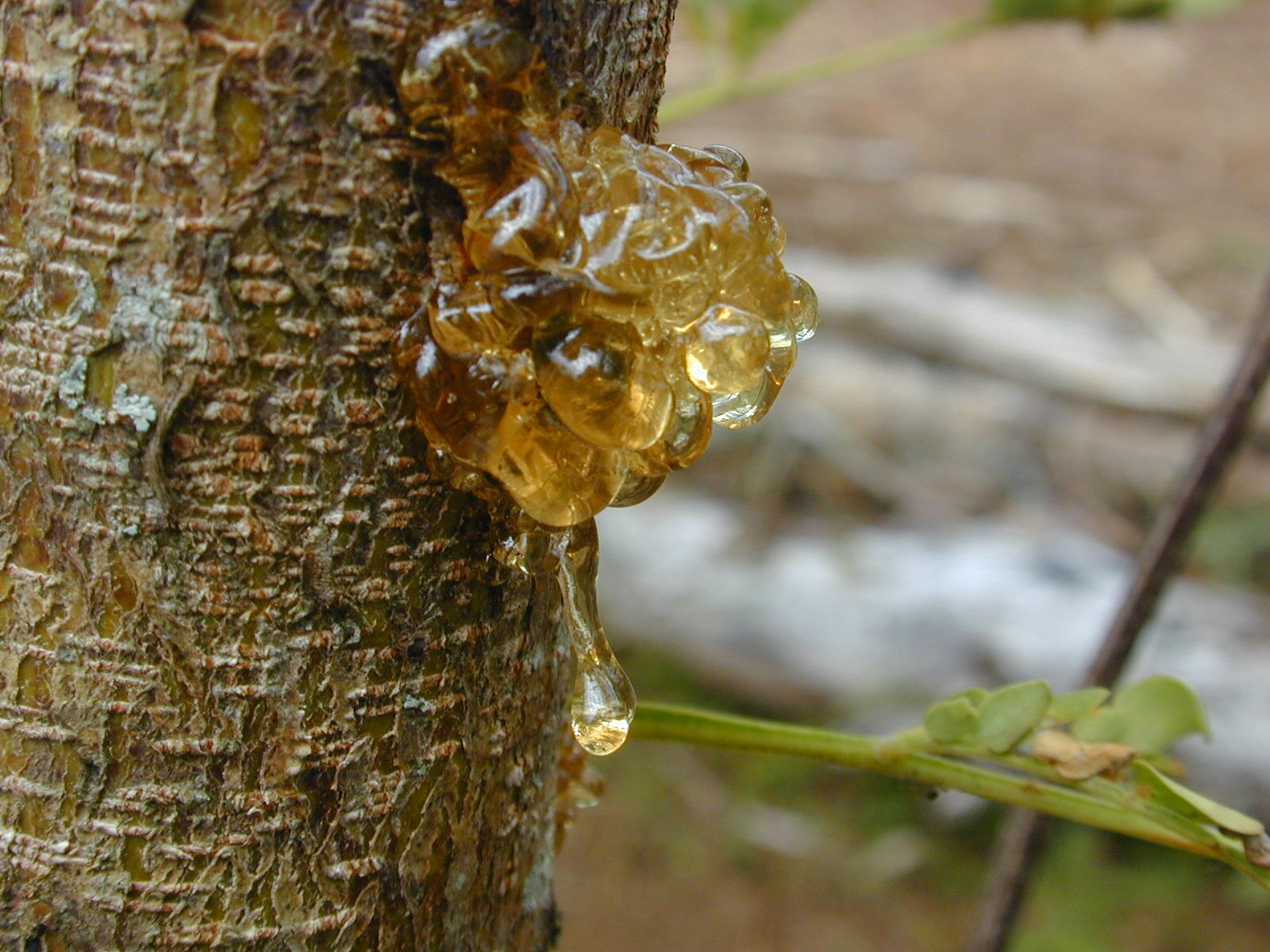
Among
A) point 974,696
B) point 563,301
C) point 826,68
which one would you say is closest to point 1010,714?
point 974,696

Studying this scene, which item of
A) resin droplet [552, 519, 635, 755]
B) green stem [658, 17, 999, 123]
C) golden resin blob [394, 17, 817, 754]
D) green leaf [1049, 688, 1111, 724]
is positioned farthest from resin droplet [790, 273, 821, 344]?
green stem [658, 17, 999, 123]

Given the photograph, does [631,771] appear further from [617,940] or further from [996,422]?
[996,422]

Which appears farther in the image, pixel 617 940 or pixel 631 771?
pixel 631 771

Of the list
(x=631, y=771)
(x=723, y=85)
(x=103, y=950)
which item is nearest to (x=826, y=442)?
(x=631, y=771)

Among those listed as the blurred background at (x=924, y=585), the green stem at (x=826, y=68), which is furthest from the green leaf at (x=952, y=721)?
the blurred background at (x=924, y=585)

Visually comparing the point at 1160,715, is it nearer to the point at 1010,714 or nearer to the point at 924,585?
the point at 1010,714

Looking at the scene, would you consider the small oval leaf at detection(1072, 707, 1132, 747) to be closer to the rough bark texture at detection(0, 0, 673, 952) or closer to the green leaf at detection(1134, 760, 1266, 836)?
the green leaf at detection(1134, 760, 1266, 836)

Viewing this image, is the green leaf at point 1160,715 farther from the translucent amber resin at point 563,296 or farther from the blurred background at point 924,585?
the blurred background at point 924,585
